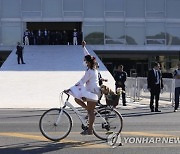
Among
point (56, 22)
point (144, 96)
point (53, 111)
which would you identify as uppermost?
point (56, 22)

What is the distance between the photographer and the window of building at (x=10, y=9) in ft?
140

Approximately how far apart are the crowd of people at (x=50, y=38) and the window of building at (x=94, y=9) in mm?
2269

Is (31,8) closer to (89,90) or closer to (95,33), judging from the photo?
(95,33)

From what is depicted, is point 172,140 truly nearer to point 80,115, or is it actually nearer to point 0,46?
point 80,115

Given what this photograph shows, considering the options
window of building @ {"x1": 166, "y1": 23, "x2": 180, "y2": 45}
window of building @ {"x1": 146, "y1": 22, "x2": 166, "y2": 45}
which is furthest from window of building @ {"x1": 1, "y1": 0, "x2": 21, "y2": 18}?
window of building @ {"x1": 166, "y1": 23, "x2": 180, "y2": 45}

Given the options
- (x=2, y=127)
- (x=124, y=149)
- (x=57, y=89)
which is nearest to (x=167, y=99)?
(x=57, y=89)

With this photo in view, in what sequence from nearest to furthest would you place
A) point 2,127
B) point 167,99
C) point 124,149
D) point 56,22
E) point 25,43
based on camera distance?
1. point 124,149
2. point 2,127
3. point 167,99
4. point 25,43
5. point 56,22

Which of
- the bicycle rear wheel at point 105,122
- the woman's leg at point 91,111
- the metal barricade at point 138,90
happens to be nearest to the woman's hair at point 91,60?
the woman's leg at point 91,111

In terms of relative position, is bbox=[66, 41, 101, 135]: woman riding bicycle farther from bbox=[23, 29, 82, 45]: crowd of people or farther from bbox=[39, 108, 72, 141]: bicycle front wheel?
bbox=[23, 29, 82, 45]: crowd of people

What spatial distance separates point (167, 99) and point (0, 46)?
87.4 ft

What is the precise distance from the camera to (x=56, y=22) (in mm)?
45031

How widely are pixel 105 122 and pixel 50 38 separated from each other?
1345 inches

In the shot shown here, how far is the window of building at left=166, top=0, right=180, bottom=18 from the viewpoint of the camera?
4378cm

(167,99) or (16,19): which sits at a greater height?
(16,19)
